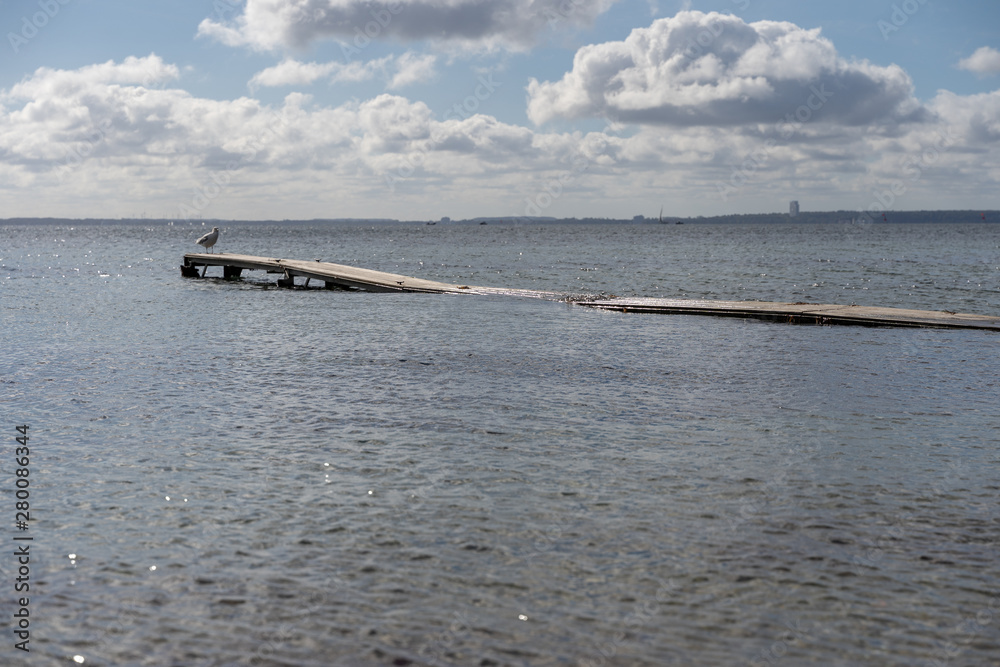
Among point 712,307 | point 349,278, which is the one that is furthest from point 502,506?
point 349,278

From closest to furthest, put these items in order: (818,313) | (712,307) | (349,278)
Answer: (818,313)
(712,307)
(349,278)

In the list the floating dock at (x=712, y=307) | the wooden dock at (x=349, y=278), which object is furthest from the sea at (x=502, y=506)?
the wooden dock at (x=349, y=278)

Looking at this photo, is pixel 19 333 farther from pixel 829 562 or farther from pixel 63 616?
pixel 829 562

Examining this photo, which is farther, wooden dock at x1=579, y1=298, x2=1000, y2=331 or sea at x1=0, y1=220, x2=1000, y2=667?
wooden dock at x1=579, y1=298, x2=1000, y2=331

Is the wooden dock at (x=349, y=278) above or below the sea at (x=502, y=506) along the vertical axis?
above

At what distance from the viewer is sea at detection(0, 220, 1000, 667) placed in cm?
663

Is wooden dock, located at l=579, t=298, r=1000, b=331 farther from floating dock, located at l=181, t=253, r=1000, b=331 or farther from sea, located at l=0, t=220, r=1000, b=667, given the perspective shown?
sea, located at l=0, t=220, r=1000, b=667

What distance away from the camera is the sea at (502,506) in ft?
21.7

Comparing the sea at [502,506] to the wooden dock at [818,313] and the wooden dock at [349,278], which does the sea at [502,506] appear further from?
the wooden dock at [349,278]

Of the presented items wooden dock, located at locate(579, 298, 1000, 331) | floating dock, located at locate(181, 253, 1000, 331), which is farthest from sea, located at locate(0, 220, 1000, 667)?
floating dock, located at locate(181, 253, 1000, 331)

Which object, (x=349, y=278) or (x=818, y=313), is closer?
(x=818, y=313)

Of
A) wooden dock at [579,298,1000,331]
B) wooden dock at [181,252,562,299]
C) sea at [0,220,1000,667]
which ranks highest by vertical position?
wooden dock at [181,252,562,299]

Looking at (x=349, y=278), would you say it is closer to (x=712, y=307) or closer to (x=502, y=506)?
(x=712, y=307)

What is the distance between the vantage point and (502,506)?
9508 millimetres
